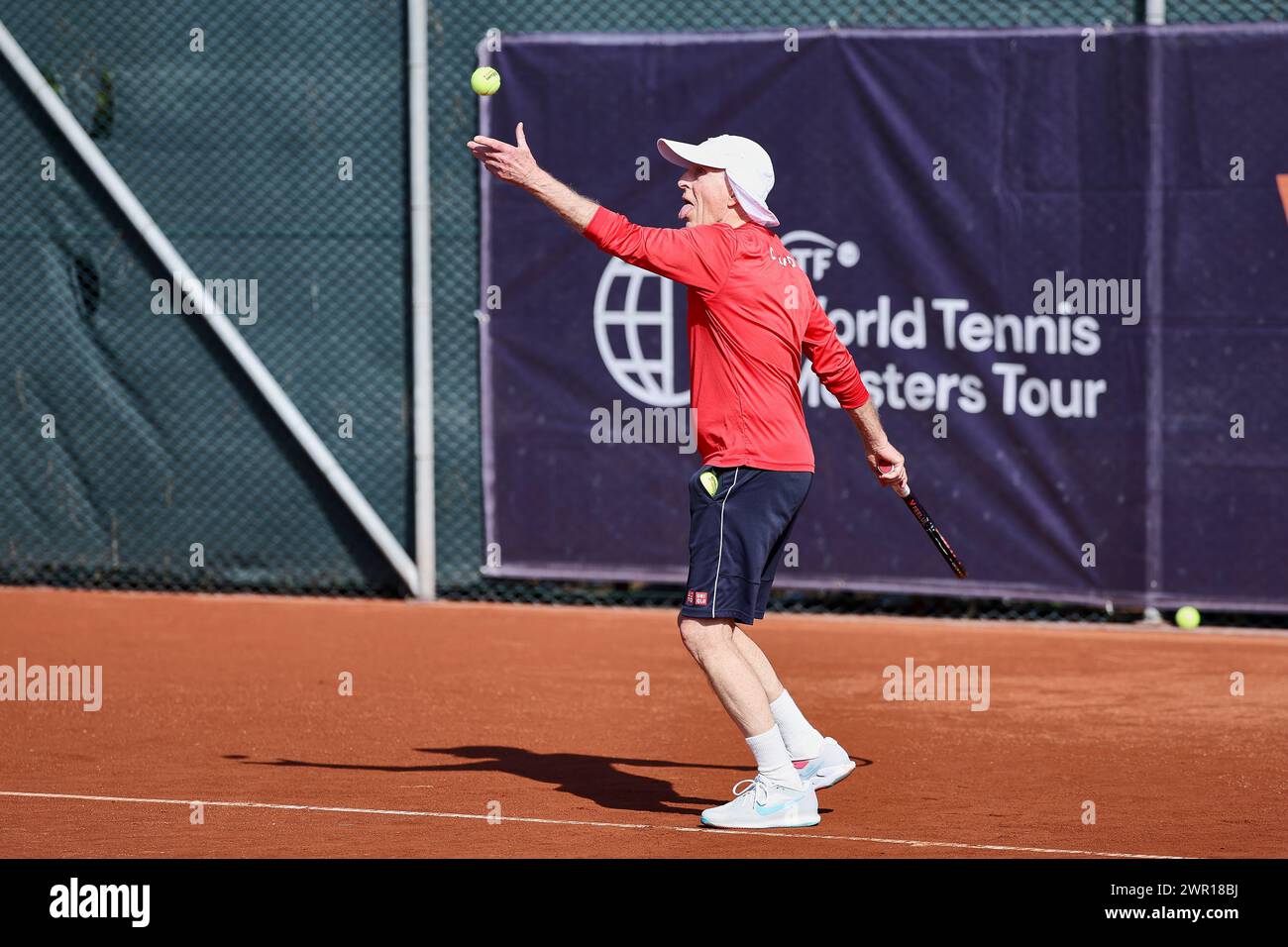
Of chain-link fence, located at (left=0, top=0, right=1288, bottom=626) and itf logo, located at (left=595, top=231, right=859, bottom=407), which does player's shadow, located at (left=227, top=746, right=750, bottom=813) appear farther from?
chain-link fence, located at (left=0, top=0, right=1288, bottom=626)

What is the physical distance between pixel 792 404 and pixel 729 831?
1.28 m

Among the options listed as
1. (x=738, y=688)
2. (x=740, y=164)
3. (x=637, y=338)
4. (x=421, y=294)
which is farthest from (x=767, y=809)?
(x=421, y=294)

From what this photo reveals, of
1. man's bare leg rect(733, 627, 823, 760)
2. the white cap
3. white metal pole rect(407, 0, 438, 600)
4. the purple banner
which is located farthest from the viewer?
white metal pole rect(407, 0, 438, 600)

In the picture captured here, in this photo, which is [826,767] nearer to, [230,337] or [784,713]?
[784,713]

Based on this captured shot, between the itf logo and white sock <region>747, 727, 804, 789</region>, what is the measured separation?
4913mm

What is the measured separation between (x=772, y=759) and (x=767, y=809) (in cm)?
15

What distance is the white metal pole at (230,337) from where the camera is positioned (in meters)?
11.0

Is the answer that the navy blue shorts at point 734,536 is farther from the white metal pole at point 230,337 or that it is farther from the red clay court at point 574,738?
the white metal pole at point 230,337

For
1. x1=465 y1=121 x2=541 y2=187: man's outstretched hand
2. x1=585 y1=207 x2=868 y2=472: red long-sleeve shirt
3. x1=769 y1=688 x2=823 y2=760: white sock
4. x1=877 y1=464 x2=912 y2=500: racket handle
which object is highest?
x1=465 y1=121 x2=541 y2=187: man's outstretched hand

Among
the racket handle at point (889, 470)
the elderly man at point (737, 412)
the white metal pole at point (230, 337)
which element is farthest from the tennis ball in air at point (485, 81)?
the white metal pole at point (230, 337)

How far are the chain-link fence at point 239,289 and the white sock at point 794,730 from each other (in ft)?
15.7

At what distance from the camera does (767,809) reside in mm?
5711

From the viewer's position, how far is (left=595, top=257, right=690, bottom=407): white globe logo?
10.5 m

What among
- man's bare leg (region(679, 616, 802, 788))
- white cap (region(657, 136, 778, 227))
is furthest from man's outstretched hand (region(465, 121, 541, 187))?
man's bare leg (region(679, 616, 802, 788))
